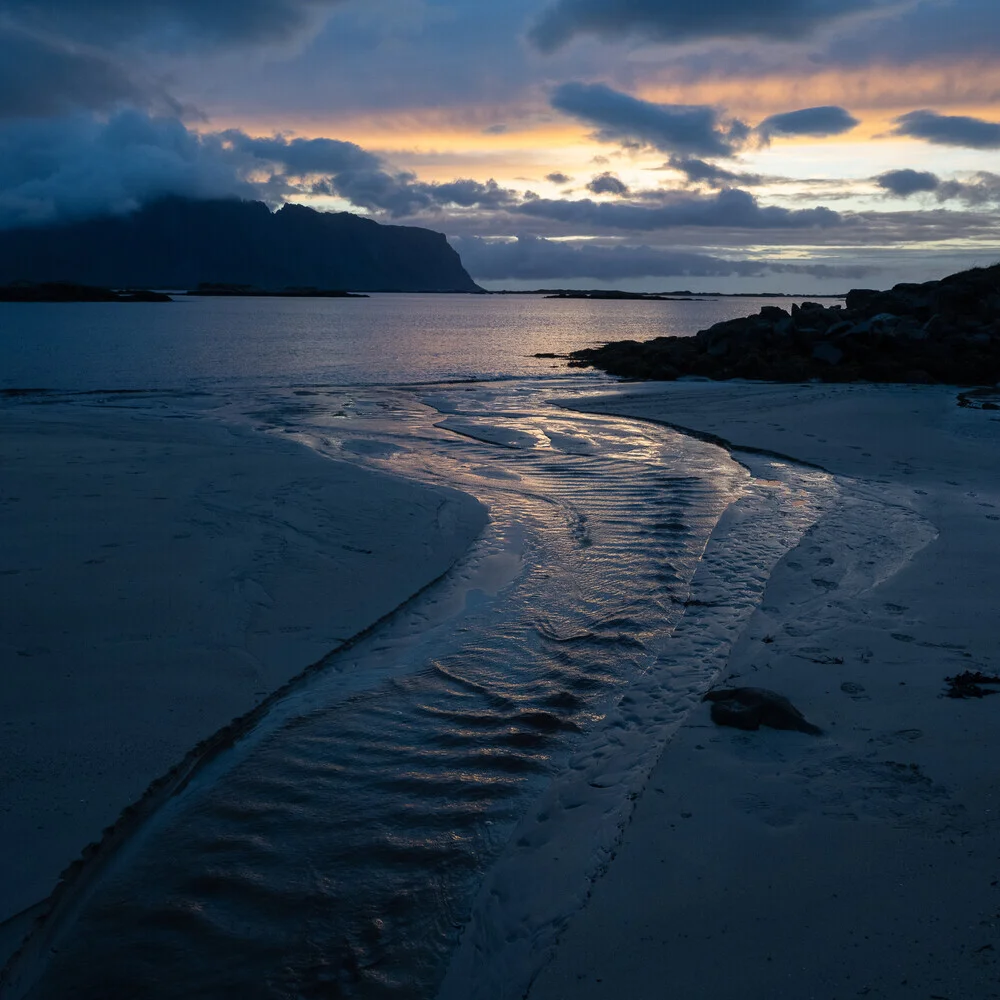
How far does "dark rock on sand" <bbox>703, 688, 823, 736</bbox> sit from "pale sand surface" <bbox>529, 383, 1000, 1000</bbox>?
65mm

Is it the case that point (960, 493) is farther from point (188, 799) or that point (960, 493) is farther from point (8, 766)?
point (8, 766)

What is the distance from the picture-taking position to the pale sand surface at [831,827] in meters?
2.51

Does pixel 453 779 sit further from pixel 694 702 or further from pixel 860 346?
pixel 860 346

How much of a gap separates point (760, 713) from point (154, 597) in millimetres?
4042

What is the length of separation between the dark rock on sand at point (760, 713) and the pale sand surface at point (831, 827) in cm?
7

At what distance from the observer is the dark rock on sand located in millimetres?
3994

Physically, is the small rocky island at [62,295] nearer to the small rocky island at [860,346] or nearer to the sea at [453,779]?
the small rocky island at [860,346]

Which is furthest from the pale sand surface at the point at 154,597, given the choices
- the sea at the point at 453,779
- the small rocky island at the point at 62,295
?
the small rocky island at the point at 62,295

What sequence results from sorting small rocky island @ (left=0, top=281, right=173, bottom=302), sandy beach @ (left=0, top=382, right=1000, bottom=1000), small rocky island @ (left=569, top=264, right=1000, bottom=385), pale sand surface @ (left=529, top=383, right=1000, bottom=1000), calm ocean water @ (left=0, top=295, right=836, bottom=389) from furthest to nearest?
small rocky island @ (left=0, top=281, right=173, bottom=302), calm ocean water @ (left=0, top=295, right=836, bottom=389), small rocky island @ (left=569, top=264, right=1000, bottom=385), sandy beach @ (left=0, top=382, right=1000, bottom=1000), pale sand surface @ (left=529, top=383, right=1000, bottom=1000)

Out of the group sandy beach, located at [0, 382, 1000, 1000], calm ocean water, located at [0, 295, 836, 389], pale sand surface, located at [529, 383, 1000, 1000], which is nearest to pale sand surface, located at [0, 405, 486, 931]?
sandy beach, located at [0, 382, 1000, 1000]

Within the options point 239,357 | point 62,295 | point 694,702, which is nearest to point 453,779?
point 694,702

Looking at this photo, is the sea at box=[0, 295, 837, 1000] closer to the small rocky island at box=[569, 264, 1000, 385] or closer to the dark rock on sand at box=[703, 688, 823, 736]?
the dark rock on sand at box=[703, 688, 823, 736]

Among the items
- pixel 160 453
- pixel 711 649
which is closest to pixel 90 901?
pixel 711 649

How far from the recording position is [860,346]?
24188 mm
